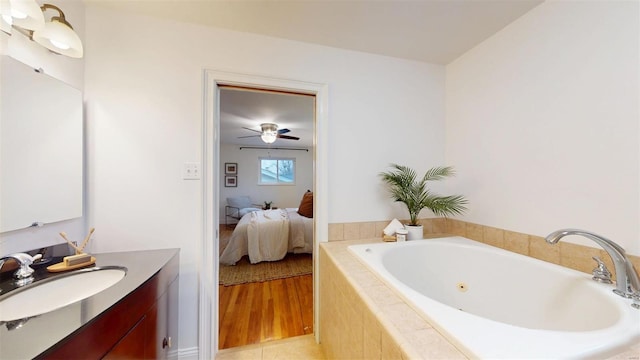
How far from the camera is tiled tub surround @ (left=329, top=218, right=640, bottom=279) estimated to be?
109 cm

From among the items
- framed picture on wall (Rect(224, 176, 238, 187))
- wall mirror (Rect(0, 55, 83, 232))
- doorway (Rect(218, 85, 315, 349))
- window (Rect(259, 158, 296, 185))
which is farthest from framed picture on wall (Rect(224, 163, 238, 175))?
wall mirror (Rect(0, 55, 83, 232))

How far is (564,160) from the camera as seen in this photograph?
3.89 ft

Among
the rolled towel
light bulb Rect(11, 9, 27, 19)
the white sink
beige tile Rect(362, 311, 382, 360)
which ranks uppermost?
light bulb Rect(11, 9, 27, 19)

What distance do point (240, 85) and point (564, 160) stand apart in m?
1.99

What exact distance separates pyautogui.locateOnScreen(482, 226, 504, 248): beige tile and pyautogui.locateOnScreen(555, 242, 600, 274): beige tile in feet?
1.07

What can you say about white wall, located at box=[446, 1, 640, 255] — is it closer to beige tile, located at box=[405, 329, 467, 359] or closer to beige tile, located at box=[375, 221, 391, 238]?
beige tile, located at box=[375, 221, 391, 238]

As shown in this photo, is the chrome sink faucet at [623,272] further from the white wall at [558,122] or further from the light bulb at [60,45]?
the light bulb at [60,45]

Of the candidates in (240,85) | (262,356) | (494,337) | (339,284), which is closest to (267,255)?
(262,356)

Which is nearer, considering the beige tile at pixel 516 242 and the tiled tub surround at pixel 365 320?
the tiled tub surround at pixel 365 320

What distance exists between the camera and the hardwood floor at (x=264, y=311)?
5.56 ft

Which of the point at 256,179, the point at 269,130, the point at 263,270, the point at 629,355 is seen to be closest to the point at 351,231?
the point at 629,355

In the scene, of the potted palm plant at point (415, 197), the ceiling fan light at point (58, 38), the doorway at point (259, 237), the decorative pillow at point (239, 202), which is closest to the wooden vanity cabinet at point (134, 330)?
the doorway at point (259, 237)

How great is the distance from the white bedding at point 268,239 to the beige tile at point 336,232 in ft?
5.21

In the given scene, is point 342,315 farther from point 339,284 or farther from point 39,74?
point 39,74
